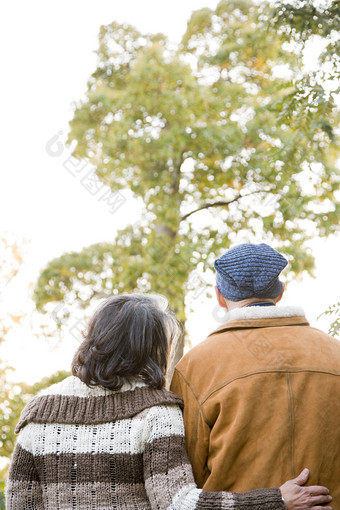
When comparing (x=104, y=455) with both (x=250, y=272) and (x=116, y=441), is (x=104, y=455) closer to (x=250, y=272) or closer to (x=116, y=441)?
(x=116, y=441)

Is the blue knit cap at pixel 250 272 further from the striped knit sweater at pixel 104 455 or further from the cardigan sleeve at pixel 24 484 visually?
the cardigan sleeve at pixel 24 484

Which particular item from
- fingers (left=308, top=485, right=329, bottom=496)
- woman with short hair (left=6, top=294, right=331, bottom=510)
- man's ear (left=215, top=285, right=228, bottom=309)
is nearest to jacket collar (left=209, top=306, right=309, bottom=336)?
man's ear (left=215, top=285, right=228, bottom=309)

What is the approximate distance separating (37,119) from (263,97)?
13.2ft

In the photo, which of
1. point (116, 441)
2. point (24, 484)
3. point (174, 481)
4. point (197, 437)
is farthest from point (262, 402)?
point (24, 484)

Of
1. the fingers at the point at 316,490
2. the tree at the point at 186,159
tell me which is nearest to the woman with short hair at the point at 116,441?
the fingers at the point at 316,490

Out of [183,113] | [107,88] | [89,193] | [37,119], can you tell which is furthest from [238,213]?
[37,119]

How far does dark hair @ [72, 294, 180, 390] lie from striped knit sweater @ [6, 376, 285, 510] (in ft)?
0.19

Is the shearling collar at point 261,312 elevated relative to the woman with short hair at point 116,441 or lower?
elevated

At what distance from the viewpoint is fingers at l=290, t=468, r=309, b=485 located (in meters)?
1.76

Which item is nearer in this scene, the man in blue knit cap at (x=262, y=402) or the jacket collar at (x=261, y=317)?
the man in blue knit cap at (x=262, y=402)

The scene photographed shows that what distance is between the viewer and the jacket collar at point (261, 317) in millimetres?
2006

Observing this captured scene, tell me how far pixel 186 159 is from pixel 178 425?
808 cm

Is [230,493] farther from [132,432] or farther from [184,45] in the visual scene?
[184,45]

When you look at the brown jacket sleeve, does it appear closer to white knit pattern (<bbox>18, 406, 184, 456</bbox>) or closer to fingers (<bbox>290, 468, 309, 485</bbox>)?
white knit pattern (<bbox>18, 406, 184, 456</bbox>)
